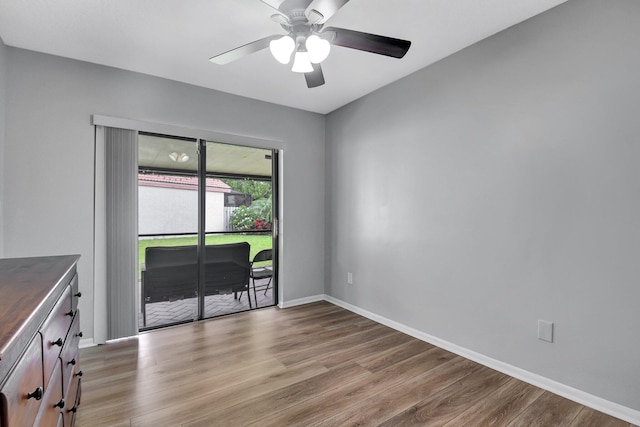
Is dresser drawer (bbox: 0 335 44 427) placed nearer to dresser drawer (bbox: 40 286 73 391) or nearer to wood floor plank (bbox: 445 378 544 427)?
dresser drawer (bbox: 40 286 73 391)

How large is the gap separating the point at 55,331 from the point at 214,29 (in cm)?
217

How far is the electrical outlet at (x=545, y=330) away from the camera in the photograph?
2117 mm

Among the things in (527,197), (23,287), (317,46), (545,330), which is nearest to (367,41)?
(317,46)

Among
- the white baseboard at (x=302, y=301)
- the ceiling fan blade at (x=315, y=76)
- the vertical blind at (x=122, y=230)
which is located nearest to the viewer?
the ceiling fan blade at (x=315, y=76)

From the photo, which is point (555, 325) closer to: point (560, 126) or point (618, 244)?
point (618, 244)

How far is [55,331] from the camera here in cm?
125

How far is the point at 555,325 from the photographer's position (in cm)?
210

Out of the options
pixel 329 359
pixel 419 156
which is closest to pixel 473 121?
pixel 419 156

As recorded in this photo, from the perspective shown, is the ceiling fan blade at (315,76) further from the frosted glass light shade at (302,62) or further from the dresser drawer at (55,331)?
the dresser drawer at (55,331)

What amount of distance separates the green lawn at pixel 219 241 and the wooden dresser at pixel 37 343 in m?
1.50

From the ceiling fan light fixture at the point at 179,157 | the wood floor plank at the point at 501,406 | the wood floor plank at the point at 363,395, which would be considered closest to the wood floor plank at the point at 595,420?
the wood floor plank at the point at 501,406

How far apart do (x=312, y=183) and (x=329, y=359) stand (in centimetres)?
229

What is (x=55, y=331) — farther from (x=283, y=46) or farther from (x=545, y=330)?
(x=545, y=330)

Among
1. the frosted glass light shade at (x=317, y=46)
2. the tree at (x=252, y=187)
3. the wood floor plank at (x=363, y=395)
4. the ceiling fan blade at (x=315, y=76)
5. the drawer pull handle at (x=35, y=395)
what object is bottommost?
the wood floor plank at (x=363, y=395)
